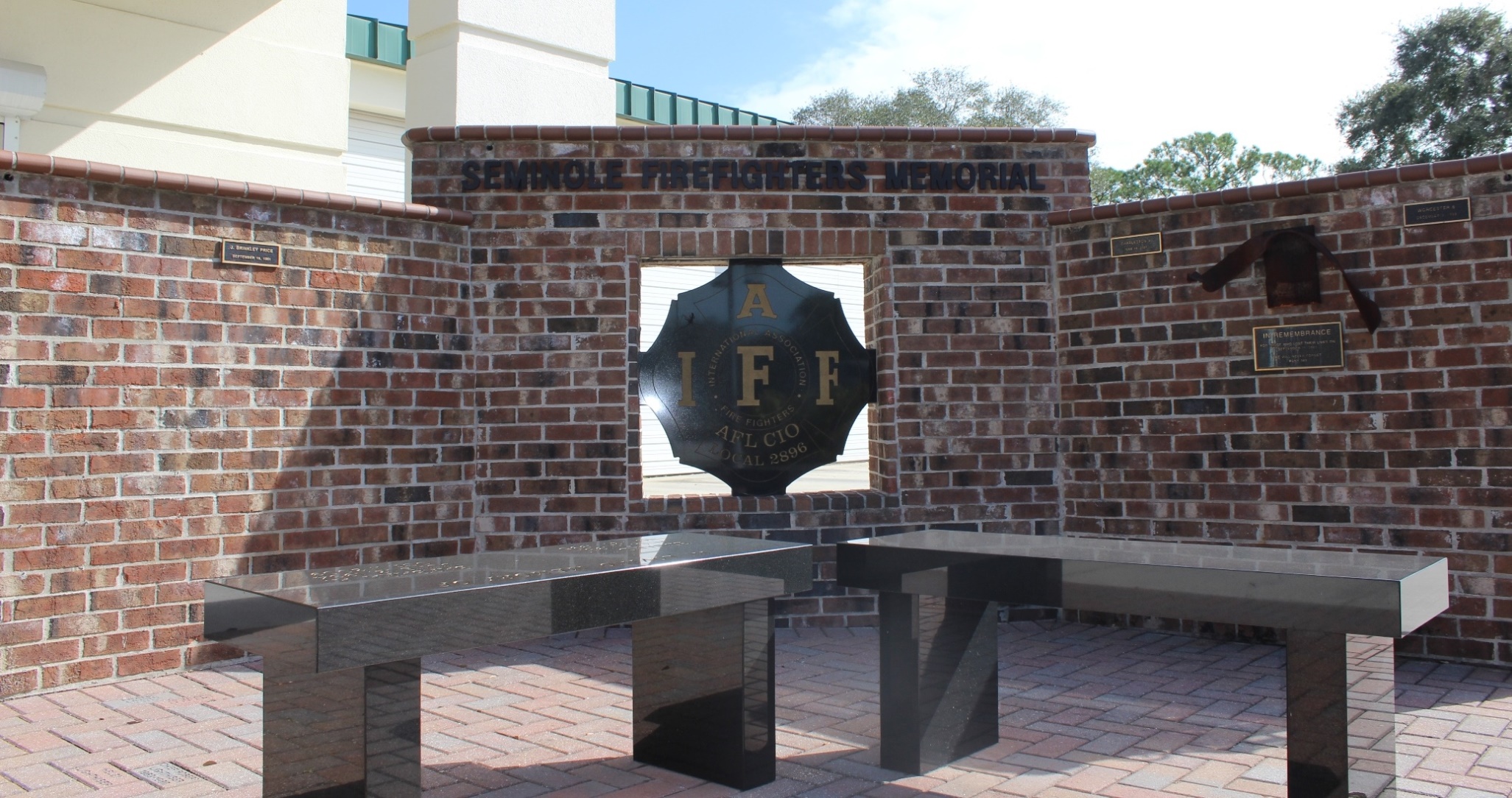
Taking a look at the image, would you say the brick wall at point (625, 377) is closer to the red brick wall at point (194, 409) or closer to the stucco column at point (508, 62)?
the red brick wall at point (194, 409)

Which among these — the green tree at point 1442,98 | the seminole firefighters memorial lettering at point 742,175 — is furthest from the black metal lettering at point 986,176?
the green tree at point 1442,98

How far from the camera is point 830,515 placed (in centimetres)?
562

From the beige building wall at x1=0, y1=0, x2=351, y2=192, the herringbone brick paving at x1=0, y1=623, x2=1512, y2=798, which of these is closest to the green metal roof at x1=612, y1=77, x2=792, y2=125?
the beige building wall at x1=0, y1=0, x2=351, y2=192

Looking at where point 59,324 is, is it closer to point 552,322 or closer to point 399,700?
point 552,322

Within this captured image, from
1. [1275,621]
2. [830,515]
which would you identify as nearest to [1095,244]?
[830,515]

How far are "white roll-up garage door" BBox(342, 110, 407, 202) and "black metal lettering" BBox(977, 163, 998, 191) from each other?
8881mm

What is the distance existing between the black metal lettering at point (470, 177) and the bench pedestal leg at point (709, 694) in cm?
287

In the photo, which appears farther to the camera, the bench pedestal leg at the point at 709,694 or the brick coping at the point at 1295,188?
the brick coping at the point at 1295,188

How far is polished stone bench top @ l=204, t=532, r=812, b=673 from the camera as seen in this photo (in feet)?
8.05

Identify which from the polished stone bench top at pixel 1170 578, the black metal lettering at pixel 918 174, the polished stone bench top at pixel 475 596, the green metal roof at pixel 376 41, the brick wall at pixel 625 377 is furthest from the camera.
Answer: the green metal roof at pixel 376 41

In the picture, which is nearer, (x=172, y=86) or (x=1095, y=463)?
(x=1095, y=463)

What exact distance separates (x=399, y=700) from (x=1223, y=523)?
4030mm

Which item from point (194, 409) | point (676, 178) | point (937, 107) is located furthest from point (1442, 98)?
point (194, 409)

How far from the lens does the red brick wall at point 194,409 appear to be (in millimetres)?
4312
